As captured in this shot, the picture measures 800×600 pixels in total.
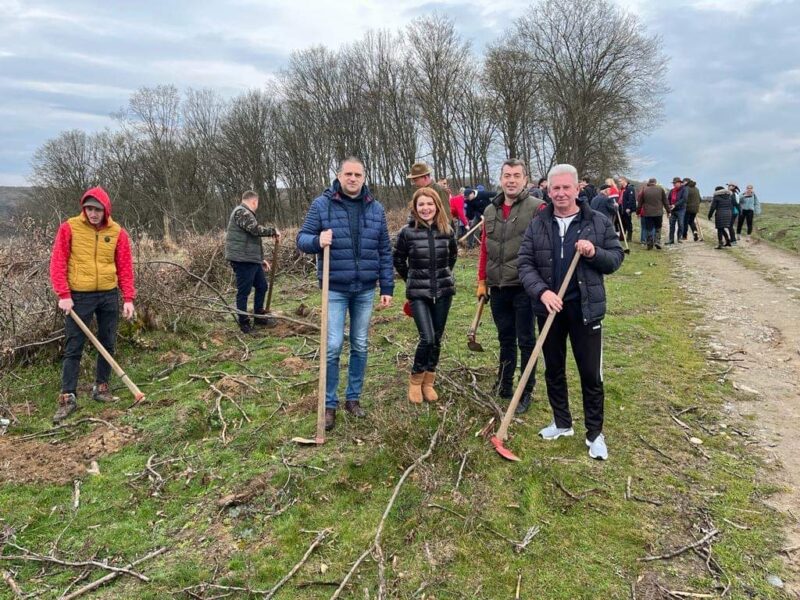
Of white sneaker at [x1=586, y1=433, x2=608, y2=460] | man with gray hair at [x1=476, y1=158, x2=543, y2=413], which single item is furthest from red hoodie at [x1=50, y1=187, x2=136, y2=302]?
white sneaker at [x1=586, y1=433, x2=608, y2=460]

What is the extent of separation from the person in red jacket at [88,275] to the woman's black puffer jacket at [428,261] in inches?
121

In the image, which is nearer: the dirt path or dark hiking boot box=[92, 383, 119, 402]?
the dirt path

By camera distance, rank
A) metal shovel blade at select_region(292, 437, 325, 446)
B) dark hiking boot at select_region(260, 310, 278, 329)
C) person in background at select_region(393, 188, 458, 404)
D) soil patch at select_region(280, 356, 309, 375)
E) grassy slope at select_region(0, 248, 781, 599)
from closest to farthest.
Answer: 1. grassy slope at select_region(0, 248, 781, 599)
2. metal shovel blade at select_region(292, 437, 325, 446)
3. person in background at select_region(393, 188, 458, 404)
4. soil patch at select_region(280, 356, 309, 375)
5. dark hiking boot at select_region(260, 310, 278, 329)

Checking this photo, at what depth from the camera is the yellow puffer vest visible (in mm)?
4812

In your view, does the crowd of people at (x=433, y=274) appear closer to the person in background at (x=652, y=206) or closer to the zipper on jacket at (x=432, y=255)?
the zipper on jacket at (x=432, y=255)

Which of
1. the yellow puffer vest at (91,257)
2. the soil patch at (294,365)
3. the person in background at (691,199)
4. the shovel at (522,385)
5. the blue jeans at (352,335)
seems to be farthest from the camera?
the person in background at (691,199)

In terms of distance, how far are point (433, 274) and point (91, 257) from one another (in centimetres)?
343

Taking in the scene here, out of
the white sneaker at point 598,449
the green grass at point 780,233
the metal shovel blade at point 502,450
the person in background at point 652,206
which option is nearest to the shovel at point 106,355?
the metal shovel blade at point 502,450

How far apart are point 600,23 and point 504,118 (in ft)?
26.6

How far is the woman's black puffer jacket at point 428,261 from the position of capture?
168 inches

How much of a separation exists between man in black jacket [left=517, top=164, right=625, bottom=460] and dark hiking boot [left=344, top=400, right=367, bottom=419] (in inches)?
65.8

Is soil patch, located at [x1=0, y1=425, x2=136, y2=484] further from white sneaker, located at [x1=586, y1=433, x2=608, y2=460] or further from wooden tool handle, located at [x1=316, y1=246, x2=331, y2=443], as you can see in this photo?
white sneaker, located at [x1=586, y1=433, x2=608, y2=460]

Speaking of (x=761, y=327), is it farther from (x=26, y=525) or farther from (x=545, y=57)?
(x=545, y=57)

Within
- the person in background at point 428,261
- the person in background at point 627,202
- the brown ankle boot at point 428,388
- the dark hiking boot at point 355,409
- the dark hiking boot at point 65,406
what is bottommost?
the dark hiking boot at point 65,406
